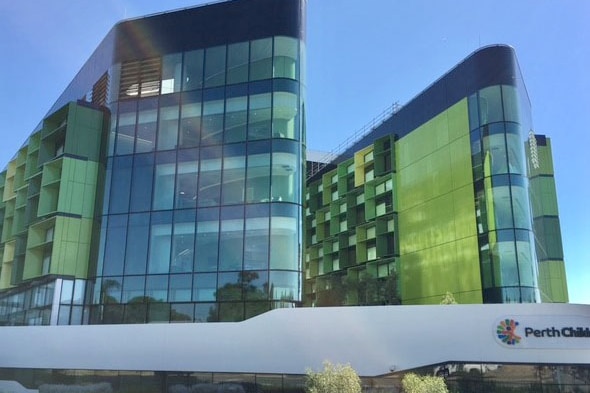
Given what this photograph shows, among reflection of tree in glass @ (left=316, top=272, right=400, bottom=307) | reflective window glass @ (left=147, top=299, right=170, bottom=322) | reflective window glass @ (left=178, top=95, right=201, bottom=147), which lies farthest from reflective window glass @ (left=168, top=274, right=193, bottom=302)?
reflection of tree in glass @ (left=316, top=272, right=400, bottom=307)

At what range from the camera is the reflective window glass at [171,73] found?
126ft

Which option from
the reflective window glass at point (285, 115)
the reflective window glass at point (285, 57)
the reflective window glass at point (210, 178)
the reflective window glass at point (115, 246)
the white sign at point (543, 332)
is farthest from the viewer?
the reflective window glass at point (285, 57)

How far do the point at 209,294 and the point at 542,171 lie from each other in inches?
1311

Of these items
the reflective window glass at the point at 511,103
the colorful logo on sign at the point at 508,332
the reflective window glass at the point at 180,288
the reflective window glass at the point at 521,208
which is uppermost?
the reflective window glass at the point at 511,103

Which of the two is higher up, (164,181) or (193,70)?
(193,70)

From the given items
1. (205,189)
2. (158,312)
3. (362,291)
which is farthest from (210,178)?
(362,291)

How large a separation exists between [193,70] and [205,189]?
29.2 ft

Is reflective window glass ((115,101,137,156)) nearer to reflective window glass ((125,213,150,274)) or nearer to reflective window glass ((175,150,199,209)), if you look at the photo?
reflective window glass ((175,150,199,209))

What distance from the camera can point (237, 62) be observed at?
122ft

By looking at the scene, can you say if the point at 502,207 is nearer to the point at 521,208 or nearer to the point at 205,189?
the point at 521,208

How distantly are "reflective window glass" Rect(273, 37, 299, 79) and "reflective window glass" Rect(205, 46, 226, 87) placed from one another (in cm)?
380

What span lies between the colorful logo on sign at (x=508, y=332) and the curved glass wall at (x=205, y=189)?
1249 centimetres

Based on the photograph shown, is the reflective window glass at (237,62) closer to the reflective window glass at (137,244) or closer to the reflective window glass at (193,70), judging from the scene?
the reflective window glass at (193,70)

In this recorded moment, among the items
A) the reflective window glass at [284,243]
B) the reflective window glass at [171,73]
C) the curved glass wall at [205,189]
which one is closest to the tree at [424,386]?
the curved glass wall at [205,189]
